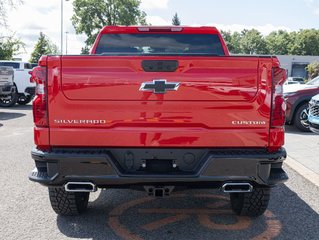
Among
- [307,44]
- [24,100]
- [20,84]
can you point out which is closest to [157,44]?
[20,84]

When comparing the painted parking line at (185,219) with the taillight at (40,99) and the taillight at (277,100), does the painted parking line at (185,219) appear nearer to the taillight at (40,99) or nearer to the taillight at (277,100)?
the taillight at (277,100)

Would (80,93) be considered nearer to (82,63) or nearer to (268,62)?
(82,63)

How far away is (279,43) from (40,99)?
127m

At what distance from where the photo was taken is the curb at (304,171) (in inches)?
233

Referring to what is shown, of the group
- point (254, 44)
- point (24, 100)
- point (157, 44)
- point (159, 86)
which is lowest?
point (24, 100)

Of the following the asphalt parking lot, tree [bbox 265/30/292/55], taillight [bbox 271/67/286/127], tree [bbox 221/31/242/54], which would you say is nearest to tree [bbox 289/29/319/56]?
tree [bbox 265/30/292/55]

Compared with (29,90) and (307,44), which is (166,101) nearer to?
(29,90)

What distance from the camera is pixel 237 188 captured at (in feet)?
11.7

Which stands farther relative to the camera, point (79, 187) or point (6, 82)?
point (6, 82)

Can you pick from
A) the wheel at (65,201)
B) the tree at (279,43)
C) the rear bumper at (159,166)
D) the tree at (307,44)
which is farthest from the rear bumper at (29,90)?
the tree at (279,43)

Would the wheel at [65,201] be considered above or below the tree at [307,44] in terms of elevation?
below

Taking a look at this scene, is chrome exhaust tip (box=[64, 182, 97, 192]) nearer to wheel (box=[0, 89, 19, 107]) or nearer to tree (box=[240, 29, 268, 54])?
wheel (box=[0, 89, 19, 107])

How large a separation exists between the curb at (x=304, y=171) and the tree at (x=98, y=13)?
222 feet

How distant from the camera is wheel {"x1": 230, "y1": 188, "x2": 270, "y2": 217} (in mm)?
4062
